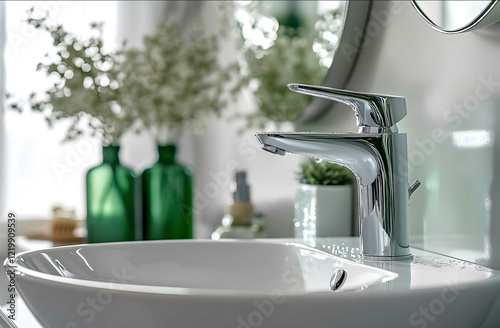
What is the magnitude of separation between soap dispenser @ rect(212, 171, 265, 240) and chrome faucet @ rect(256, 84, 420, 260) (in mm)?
578

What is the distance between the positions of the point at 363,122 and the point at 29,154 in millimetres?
1248

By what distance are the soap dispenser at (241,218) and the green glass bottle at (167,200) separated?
74 mm

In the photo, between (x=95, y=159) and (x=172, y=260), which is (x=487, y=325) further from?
(x=95, y=159)

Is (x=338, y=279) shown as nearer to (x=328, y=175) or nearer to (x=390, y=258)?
(x=390, y=258)

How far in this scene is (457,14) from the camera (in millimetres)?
747

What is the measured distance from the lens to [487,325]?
68 centimetres

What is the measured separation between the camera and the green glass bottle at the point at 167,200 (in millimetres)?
1349

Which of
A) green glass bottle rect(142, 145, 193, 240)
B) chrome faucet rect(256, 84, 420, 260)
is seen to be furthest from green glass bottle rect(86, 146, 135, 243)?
chrome faucet rect(256, 84, 420, 260)

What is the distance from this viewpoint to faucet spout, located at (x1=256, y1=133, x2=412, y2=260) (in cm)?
72

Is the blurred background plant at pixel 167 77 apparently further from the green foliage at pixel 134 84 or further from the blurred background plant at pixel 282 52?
the blurred background plant at pixel 282 52

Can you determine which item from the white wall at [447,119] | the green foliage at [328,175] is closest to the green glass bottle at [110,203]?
the green foliage at [328,175]

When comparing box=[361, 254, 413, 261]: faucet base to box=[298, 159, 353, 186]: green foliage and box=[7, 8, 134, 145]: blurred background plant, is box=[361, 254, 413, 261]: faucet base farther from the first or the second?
box=[7, 8, 134, 145]: blurred background plant

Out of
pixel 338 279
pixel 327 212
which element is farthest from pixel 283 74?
pixel 338 279

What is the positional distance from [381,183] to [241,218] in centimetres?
63
